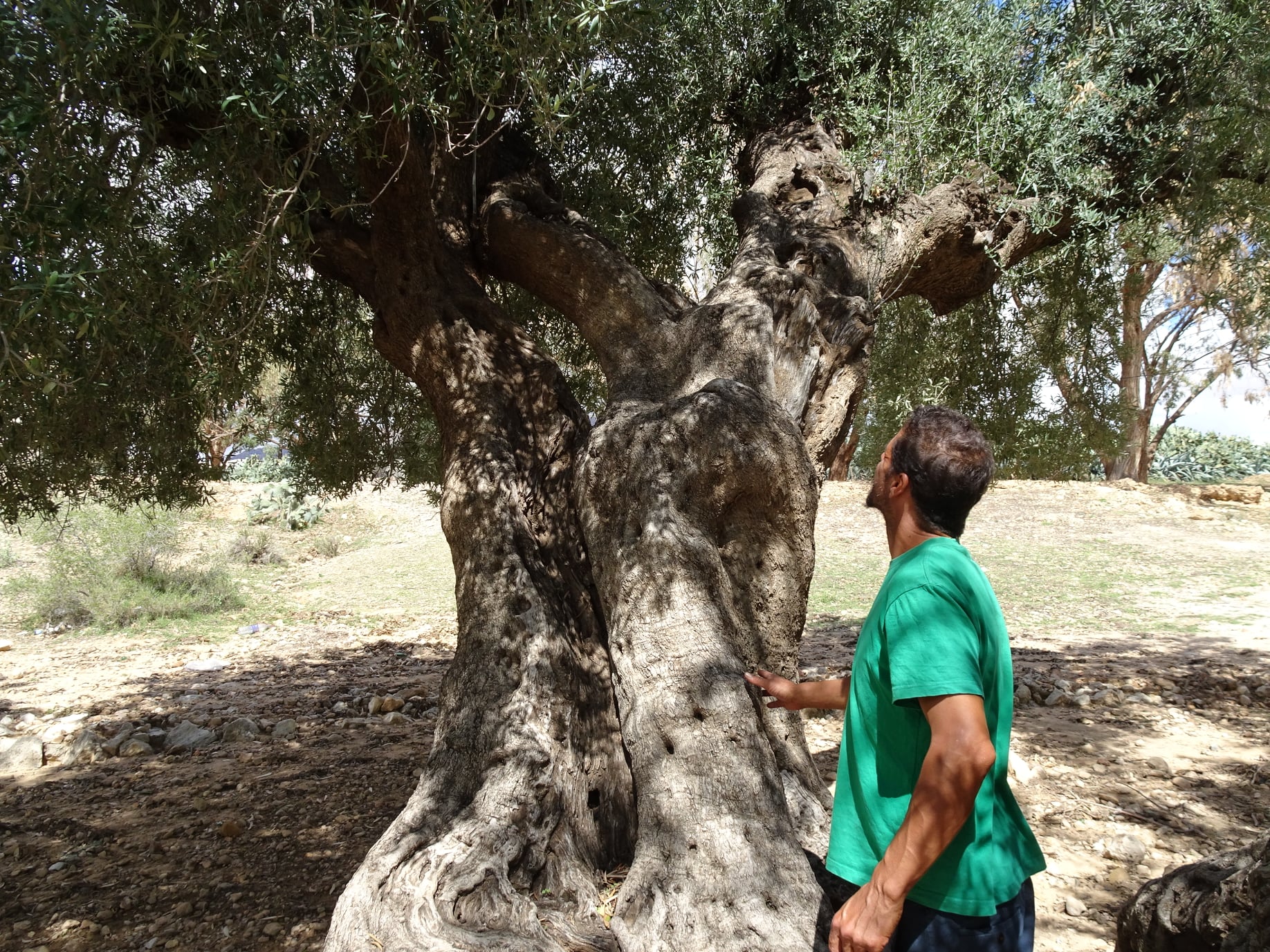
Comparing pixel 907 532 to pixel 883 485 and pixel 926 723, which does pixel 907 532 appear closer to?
pixel 883 485

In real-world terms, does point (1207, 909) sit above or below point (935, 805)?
below

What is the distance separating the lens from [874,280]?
5.23 metres

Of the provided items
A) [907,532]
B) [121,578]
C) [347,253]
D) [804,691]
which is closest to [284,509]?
[121,578]

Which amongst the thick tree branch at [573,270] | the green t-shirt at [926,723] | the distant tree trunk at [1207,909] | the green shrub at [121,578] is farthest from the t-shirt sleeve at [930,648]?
the green shrub at [121,578]

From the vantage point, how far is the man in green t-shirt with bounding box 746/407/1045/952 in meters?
1.61

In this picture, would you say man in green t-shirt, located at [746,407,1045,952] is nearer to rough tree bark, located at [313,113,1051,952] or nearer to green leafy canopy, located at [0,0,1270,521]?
rough tree bark, located at [313,113,1051,952]

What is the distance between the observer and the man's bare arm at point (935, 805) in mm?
1584

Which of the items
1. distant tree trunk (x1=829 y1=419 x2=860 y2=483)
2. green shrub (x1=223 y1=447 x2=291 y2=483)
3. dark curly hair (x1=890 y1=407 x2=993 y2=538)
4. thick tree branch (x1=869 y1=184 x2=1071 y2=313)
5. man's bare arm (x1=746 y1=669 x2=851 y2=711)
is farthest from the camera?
green shrub (x1=223 y1=447 x2=291 y2=483)

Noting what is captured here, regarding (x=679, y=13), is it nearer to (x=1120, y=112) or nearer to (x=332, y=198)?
(x=332, y=198)

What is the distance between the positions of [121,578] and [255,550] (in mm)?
3637

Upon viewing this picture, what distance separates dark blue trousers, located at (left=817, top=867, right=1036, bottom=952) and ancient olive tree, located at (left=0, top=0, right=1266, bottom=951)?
0.93 meters

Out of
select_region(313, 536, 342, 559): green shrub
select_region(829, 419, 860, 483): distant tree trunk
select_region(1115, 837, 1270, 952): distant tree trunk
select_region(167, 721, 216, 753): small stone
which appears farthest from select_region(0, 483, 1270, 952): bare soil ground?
select_region(829, 419, 860, 483): distant tree trunk

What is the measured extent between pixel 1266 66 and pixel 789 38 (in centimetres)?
281

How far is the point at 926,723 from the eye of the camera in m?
1.77
